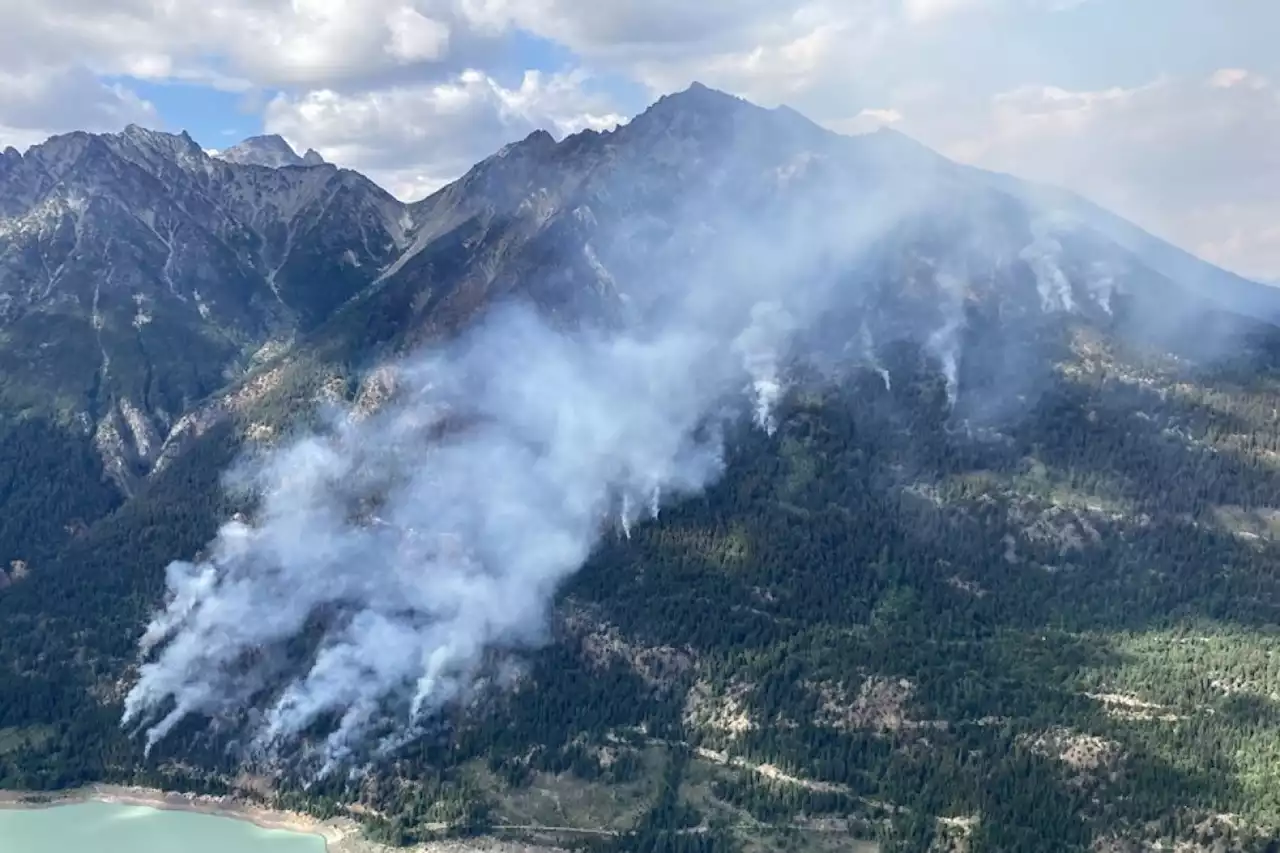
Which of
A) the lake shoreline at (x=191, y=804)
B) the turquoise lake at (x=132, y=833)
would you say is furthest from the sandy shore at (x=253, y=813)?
the turquoise lake at (x=132, y=833)

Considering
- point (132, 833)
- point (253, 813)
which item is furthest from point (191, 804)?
point (253, 813)

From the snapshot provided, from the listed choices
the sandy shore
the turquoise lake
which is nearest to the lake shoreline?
the sandy shore

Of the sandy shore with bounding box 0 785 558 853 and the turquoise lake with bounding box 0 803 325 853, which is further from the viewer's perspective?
the turquoise lake with bounding box 0 803 325 853

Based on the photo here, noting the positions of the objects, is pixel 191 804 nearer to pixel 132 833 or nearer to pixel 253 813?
pixel 132 833

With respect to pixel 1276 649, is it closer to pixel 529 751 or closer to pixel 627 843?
pixel 627 843

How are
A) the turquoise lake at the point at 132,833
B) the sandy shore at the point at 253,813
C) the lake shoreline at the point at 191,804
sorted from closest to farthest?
the sandy shore at the point at 253,813
the turquoise lake at the point at 132,833
the lake shoreline at the point at 191,804

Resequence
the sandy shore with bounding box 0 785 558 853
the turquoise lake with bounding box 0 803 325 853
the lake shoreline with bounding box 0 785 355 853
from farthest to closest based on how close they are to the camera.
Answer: the lake shoreline with bounding box 0 785 355 853
the turquoise lake with bounding box 0 803 325 853
the sandy shore with bounding box 0 785 558 853

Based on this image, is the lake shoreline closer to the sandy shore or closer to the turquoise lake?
the sandy shore

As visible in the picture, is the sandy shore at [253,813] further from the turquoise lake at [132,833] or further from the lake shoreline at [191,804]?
the turquoise lake at [132,833]
